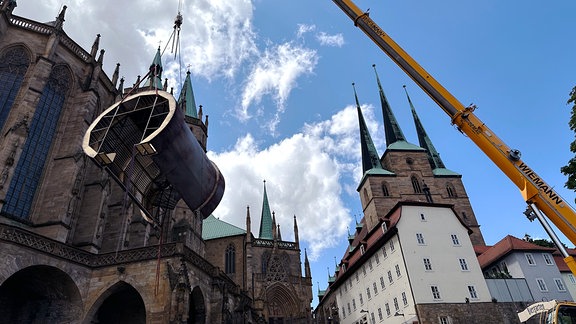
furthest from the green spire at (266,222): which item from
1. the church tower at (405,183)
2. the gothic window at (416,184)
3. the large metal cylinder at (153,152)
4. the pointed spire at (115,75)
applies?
the large metal cylinder at (153,152)

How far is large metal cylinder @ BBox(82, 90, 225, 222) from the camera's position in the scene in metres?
13.2

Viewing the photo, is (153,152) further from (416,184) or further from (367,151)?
(367,151)

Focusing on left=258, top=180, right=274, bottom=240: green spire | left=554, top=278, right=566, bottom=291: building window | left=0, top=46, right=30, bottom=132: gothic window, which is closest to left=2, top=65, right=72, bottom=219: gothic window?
left=0, top=46, right=30, bottom=132: gothic window

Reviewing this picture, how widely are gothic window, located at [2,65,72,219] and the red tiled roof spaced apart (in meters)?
34.6

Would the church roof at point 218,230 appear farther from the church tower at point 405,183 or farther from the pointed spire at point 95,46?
the pointed spire at point 95,46

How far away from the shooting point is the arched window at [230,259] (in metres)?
39.6

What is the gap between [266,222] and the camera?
159 ft

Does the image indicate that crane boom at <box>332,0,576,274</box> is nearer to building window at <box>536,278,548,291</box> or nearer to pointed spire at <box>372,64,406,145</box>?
building window at <box>536,278,548,291</box>

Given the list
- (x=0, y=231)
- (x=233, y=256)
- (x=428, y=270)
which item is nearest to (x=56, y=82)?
(x=0, y=231)

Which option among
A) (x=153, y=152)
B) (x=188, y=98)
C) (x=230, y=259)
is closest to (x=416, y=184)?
(x=230, y=259)

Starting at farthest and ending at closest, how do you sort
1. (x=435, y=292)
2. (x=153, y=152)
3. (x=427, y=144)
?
(x=427, y=144) < (x=435, y=292) < (x=153, y=152)

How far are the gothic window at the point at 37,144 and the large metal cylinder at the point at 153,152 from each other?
8428mm

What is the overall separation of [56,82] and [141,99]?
13.5 metres

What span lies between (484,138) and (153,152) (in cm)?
1192
